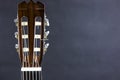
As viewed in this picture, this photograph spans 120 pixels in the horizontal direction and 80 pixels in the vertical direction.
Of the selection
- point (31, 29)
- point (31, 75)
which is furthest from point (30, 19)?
point (31, 75)

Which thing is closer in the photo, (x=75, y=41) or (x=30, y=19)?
(x=30, y=19)

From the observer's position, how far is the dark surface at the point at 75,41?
7.80 ft

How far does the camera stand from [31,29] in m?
1.20

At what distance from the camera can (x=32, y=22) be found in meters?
1.19

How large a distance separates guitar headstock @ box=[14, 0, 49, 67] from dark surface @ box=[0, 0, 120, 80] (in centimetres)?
111

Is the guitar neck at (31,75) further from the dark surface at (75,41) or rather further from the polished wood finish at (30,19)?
the dark surface at (75,41)

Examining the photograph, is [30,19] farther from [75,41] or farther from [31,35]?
[75,41]

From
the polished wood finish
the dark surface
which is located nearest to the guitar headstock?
the polished wood finish

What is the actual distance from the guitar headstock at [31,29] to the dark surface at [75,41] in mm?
1108

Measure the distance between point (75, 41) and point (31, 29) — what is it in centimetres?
126

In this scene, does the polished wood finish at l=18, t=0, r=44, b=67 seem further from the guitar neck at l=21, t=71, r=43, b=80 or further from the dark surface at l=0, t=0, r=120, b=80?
the dark surface at l=0, t=0, r=120, b=80

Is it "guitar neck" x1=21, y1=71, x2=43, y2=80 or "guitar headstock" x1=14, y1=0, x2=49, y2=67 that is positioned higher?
"guitar headstock" x1=14, y1=0, x2=49, y2=67

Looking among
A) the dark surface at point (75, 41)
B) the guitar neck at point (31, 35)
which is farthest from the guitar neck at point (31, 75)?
the dark surface at point (75, 41)

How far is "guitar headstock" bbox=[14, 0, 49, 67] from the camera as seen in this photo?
1165 mm
